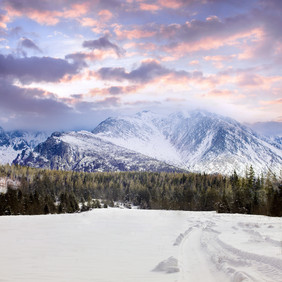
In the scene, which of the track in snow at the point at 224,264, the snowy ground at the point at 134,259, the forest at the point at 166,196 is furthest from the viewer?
the forest at the point at 166,196

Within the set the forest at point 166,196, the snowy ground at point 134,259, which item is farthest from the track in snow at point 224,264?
the forest at point 166,196

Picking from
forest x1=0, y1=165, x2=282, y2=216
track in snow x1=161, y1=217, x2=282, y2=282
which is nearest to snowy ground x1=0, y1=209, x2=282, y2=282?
track in snow x1=161, y1=217, x2=282, y2=282

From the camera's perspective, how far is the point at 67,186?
625ft

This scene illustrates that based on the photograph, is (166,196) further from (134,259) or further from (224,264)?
(224,264)

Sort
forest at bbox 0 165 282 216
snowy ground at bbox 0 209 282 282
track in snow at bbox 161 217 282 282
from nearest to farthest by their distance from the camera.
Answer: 1. track in snow at bbox 161 217 282 282
2. snowy ground at bbox 0 209 282 282
3. forest at bbox 0 165 282 216

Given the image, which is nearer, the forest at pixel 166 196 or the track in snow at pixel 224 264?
the track in snow at pixel 224 264

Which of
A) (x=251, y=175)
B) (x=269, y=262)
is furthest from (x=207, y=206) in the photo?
(x=269, y=262)

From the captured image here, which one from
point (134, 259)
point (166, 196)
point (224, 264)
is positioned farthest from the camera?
point (166, 196)

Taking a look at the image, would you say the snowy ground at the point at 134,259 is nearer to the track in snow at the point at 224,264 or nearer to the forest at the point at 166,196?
the track in snow at the point at 224,264

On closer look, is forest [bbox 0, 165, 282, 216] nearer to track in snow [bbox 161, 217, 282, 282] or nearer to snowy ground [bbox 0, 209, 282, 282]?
track in snow [bbox 161, 217, 282, 282]

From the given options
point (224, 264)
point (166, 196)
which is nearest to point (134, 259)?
point (224, 264)

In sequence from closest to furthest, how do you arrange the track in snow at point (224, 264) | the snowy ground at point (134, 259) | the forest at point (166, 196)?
the track in snow at point (224, 264), the snowy ground at point (134, 259), the forest at point (166, 196)

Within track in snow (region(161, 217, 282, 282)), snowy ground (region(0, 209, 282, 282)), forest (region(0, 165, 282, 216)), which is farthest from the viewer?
forest (region(0, 165, 282, 216))

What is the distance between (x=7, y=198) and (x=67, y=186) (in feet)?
374
